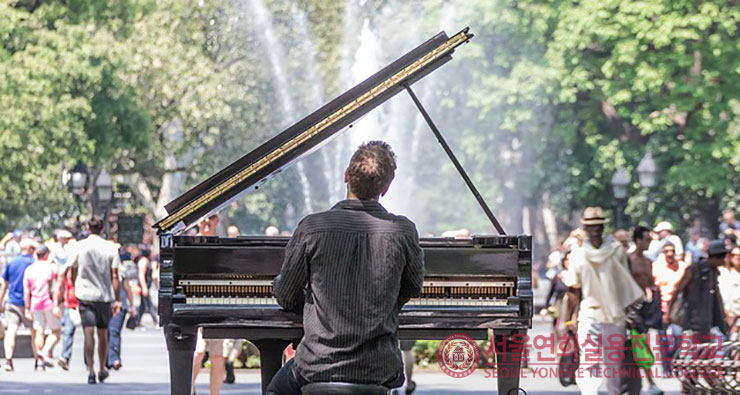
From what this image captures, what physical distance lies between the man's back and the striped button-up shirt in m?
11.4

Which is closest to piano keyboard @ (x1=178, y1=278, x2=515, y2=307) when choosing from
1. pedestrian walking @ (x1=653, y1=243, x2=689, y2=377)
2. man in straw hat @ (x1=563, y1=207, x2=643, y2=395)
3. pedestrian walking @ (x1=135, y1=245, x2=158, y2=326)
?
man in straw hat @ (x1=563, y1=207, x2=643, y2=395)

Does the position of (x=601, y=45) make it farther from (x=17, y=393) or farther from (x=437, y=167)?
(x=17, y=393)

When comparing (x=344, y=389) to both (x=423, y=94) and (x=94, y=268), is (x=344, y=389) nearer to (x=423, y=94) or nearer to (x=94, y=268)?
(x=94, y=268)

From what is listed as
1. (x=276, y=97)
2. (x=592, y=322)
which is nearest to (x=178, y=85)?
(x=276, y=97)

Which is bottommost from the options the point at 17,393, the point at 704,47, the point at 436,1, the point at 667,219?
the point at 17,393

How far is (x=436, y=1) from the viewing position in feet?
180

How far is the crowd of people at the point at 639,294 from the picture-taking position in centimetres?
1457

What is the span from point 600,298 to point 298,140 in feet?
13.6

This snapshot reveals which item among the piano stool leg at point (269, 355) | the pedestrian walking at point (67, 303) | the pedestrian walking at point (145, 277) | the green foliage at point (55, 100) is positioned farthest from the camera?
the green foliage at point (55, 100)

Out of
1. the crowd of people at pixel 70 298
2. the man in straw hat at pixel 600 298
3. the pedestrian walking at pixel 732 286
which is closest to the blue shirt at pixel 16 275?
the crowd of people at pixel 70 298

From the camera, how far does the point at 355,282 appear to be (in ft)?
25.5

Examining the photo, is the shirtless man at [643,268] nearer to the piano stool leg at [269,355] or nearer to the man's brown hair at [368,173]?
the piano stool leg at [269,355]

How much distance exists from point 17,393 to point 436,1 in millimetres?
38335

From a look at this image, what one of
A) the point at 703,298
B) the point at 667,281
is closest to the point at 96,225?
the point at 703,298
